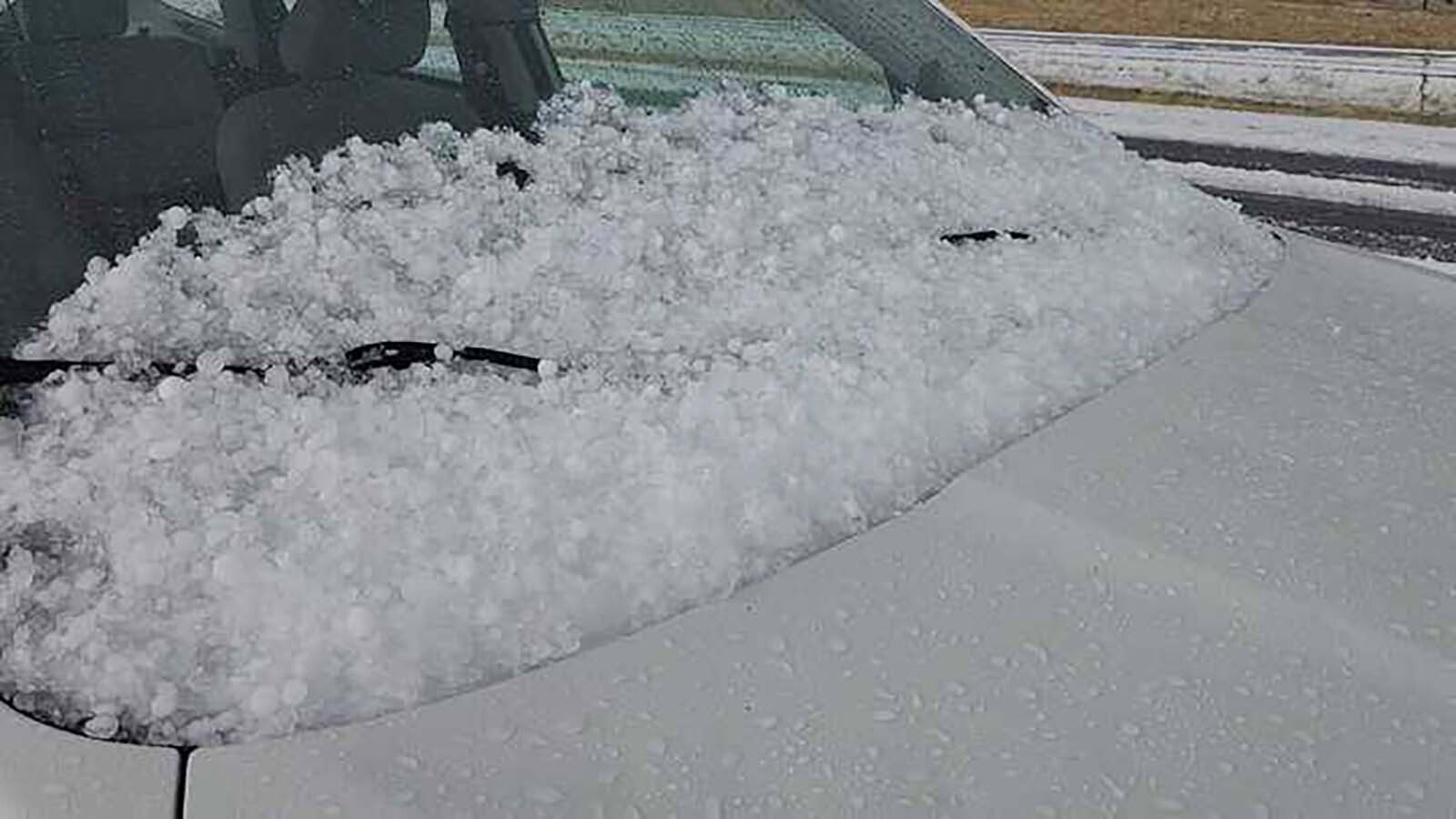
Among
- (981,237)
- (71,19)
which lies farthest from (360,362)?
(981,237)

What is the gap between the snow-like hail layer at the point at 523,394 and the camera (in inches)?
47.1

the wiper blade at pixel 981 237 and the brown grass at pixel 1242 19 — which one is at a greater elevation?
the wiper blade at pixel 981 237

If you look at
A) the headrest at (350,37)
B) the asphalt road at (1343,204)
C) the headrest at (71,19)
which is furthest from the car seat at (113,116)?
the asphalt road at (1343,204)

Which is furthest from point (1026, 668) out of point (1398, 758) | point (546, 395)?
point (546, 395)

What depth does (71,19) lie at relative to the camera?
5.79ft

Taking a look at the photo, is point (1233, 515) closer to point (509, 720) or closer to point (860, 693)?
point (860, 693)

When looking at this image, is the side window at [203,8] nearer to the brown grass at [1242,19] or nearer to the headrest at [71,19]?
the headrest at [71,19]

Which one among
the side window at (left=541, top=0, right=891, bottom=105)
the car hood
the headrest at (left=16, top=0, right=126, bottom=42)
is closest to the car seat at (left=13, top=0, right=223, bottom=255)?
the headrest at (left=16, top=0, right=126, bottom=42)

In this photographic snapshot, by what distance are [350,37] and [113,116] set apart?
349mm

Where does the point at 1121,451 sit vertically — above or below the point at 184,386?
below

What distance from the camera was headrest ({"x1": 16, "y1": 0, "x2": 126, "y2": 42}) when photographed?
170 centimetres

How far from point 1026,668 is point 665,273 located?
65 cm

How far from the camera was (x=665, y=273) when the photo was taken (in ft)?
5.40

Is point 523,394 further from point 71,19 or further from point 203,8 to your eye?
point 203,8
